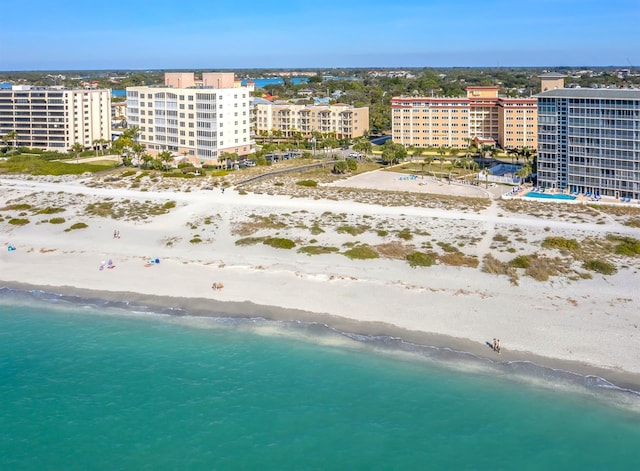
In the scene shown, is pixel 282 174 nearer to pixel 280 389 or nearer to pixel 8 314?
pixel 8 314

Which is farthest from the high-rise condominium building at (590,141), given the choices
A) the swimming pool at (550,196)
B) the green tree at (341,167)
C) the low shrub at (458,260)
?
the low shrub at (458,260)

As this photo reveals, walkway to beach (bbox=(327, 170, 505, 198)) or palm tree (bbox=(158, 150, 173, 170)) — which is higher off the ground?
palm tree (bbox=(158, 150, 173, 170))

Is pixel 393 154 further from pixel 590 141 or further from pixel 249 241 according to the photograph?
pixel 249 241

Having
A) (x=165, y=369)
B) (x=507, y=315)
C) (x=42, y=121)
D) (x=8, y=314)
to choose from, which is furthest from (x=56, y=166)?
(x=507, y=315)

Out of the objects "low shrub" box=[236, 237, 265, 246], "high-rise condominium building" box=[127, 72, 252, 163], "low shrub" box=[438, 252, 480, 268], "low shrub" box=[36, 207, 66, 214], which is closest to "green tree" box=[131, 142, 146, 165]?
"high-rise condominium building" box=[127, 72, 252, 163]

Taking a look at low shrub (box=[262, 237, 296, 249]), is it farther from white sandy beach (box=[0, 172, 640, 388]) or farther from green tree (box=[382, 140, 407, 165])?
green tree (box=[382, 140, 407, 165])

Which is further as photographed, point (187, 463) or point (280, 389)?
point (280, 389)
